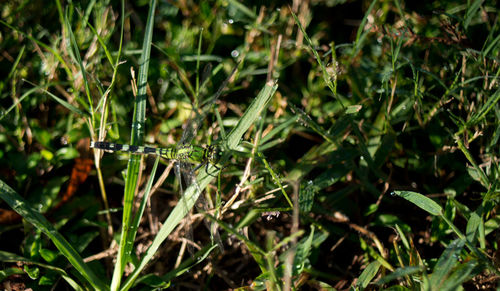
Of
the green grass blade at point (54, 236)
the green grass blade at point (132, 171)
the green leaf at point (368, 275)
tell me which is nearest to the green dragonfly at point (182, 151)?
the green grass blade at point (132, 171)

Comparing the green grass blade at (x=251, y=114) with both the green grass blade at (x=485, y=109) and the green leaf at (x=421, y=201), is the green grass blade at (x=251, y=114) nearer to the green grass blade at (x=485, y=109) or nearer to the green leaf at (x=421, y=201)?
the green leaf at (x=421, y=201)

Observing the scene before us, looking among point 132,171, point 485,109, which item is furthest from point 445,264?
point 132,171

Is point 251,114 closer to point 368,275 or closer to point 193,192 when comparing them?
point 193,192

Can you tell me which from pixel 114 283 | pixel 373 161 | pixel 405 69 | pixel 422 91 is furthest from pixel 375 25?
pixel 114 283

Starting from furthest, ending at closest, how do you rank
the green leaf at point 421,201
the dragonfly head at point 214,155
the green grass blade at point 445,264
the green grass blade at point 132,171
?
the dragonfly head at point 214,155
the green grass blade at point 132,171
the green leaf at point 421,201
the green grass blade at point 445,264

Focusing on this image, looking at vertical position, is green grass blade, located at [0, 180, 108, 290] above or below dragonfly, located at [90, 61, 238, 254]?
below

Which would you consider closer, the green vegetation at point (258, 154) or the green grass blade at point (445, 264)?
the green grass blade at point (445, 264)

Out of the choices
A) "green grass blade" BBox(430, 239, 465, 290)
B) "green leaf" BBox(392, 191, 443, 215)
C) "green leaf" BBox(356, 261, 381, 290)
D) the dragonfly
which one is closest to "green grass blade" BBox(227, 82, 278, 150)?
the dragonfly

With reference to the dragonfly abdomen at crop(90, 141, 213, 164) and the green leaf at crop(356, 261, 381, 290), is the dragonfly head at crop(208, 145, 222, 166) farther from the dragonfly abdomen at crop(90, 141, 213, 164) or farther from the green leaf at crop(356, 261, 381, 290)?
the green leaf at crop(356, 261, 381, 290)
